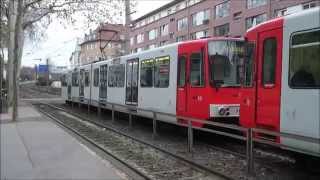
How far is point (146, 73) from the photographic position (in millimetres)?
20062

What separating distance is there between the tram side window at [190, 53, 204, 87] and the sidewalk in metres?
3.76

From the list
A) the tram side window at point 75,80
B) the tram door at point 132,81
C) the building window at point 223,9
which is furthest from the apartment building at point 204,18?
the tram door at point 132,81

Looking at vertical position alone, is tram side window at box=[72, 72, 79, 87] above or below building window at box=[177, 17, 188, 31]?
below

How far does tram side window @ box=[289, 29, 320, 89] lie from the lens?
30.1 ft

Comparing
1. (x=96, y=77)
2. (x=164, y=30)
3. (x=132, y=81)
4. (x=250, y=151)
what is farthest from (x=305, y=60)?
(x=164, y=30)

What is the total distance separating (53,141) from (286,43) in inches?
303

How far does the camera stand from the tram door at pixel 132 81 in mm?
21422

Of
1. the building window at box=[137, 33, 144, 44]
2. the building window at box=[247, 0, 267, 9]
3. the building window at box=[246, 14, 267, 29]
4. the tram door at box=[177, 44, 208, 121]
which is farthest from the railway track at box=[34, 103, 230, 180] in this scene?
the building window at box=[137, 33, 144, 44]

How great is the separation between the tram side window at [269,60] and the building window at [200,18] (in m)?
59.3

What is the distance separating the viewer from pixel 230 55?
51.6 ft

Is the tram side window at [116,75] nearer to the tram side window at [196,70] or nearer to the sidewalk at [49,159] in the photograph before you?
the sidewalk at [49,159]

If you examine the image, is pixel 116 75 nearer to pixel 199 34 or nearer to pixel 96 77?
pixel 96 77

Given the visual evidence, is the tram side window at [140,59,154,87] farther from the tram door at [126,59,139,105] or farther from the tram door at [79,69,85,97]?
the tram door at [79,69,85,97]

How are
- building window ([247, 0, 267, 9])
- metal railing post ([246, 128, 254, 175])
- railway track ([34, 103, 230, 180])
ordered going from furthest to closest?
1. building window ([247, 0, 267, 9])
2. railway track ([34, 103, 230, 180])
3. metal railing post ([246, 128, 254, 175])
